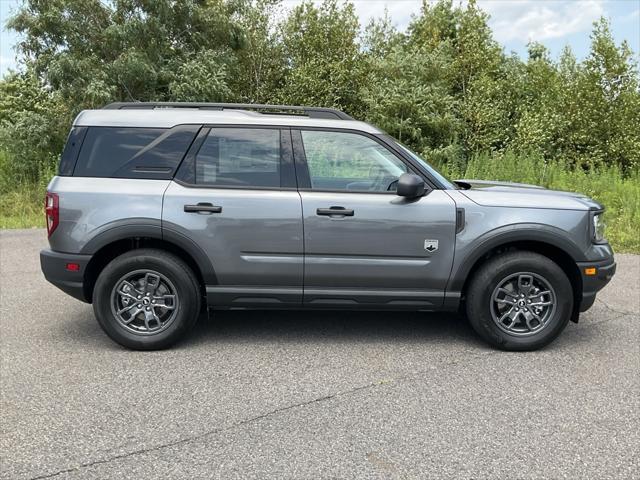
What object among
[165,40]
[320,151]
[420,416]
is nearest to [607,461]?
[420,416]

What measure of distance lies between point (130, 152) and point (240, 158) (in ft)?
2.83

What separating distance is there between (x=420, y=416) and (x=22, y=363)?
293 centimetres

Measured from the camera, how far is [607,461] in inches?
116

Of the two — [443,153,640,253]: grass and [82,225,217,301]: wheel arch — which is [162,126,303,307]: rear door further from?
[443,153,640,253]: grass

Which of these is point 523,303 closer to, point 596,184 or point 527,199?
point 527,199

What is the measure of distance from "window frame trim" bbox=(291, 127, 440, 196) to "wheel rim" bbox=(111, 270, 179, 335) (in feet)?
4.35

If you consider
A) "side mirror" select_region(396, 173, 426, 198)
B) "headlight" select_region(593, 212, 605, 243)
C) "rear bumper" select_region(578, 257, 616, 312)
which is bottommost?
"rear bumper" select_region(578, 257, 616, 312)

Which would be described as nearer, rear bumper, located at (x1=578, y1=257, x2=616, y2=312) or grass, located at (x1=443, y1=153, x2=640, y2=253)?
rear bumper, located at (x1=578, y1=257, x2=616, y2=312)

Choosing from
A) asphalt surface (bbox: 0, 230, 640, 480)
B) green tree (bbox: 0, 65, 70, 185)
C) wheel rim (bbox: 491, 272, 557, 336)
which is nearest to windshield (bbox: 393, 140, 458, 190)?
wheel rim (bbox: 491, 272, 557, 336)

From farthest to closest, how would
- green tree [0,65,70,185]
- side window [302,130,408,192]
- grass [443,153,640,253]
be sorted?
1. green tree [0,65,70,185]
2. grass [443,153,640,253]
3. side window [302,130,408,192]

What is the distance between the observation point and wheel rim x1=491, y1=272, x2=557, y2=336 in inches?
177

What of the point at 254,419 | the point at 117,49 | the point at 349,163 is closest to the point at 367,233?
the point at 349,163

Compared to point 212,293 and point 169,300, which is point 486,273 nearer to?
point 212,293

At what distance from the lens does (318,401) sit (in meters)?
3.62
